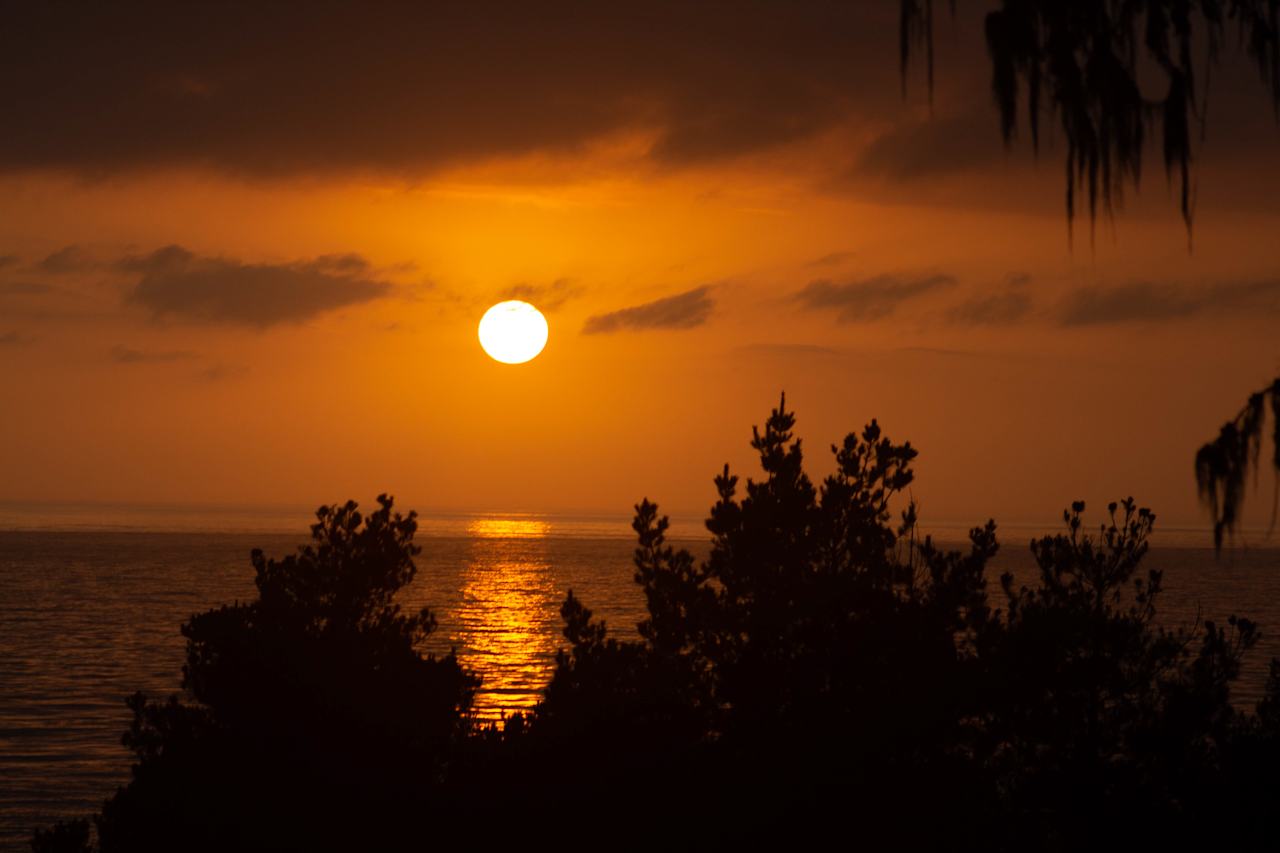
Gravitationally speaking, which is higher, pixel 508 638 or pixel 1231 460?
pixel 1231 460

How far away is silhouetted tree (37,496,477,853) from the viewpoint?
17.2 meters

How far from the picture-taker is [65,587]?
141000mm

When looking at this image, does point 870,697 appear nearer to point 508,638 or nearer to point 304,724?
point 304,724

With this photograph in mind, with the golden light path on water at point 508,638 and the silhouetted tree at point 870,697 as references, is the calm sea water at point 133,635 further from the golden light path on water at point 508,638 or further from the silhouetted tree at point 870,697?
the silhouetted tree at point 870,697

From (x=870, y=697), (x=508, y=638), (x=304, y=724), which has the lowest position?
(x=508, y=638)

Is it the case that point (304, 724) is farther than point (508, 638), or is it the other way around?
point (508, 638)

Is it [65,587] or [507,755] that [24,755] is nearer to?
[507,755]

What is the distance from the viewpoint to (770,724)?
16672mm

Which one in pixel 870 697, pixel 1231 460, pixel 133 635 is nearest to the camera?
pixel 1231 460

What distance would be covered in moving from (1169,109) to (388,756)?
13897 mm

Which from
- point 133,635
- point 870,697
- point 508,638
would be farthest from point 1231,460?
point 133,635

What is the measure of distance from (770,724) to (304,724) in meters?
6.90

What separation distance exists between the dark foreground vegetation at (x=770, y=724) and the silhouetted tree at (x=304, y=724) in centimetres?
5

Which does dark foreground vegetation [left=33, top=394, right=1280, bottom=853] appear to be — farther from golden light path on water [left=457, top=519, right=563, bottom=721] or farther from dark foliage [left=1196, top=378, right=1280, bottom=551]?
golden light path on water [left=457, top=519, right=563, bottom=721]
